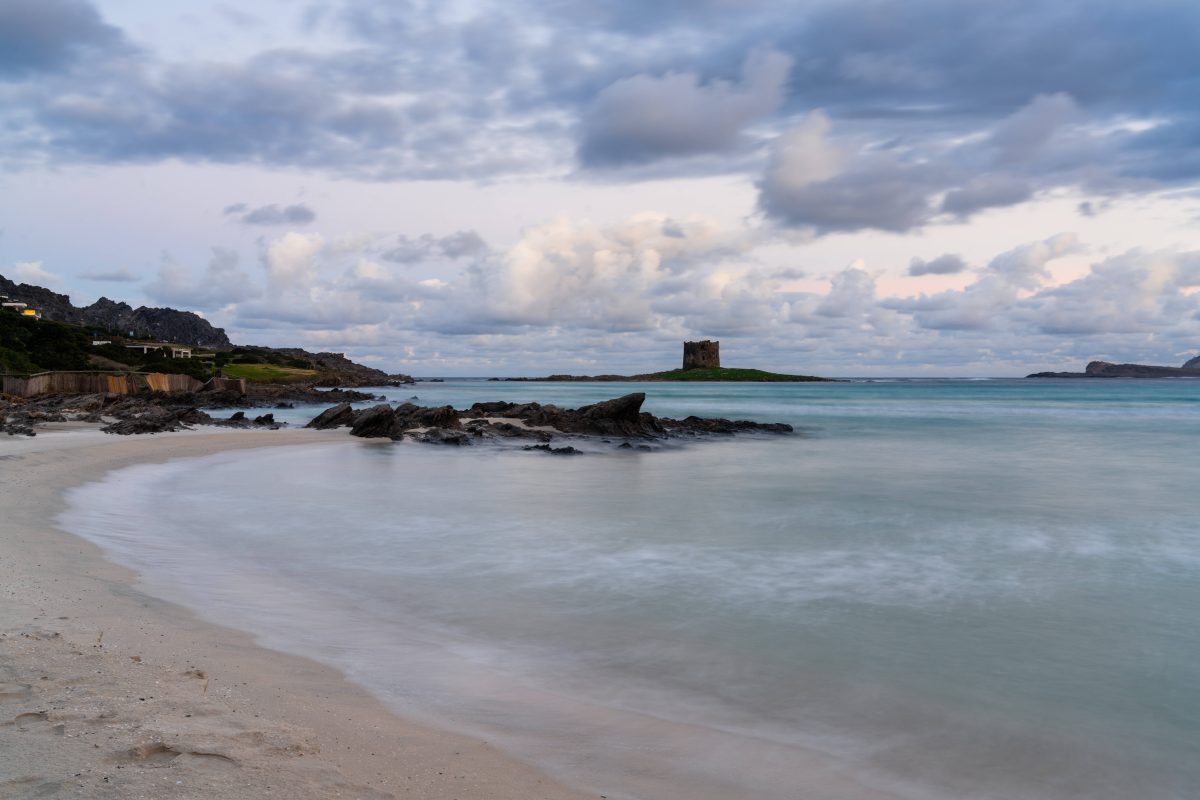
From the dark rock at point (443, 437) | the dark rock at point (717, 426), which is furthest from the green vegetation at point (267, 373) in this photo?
the dark rock at point (717, 426)

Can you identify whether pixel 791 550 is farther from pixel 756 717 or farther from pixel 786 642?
pixel 756 717

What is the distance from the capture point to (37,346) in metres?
58.6

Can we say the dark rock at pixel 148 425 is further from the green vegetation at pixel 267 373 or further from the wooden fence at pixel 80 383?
the green vegetation at pixel 267 373

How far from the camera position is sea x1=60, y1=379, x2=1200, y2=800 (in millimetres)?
4922

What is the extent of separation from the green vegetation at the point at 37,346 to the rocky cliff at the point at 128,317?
247ft

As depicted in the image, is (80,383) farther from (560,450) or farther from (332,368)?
(332,368)

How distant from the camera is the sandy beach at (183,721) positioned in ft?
11.1

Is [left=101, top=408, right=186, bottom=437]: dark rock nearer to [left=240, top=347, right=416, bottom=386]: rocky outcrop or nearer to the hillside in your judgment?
the hillside

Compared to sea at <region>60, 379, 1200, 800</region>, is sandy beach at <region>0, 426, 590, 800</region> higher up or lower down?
higher up

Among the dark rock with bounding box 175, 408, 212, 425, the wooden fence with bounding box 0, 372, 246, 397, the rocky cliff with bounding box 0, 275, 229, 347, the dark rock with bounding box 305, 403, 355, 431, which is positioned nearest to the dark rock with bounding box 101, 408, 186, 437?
the dark rock with bounding box 175, 408, 212, 425

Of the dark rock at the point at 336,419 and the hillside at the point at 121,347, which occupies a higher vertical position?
the hillside at the point at 121,347

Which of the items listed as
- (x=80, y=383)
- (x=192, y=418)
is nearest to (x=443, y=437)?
(x=192, y=418)

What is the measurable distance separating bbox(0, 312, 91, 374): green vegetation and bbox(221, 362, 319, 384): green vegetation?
20.4 metres

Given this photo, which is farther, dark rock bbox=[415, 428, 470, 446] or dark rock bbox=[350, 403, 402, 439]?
dark rock bbox=[350, 403, 402, 439]
